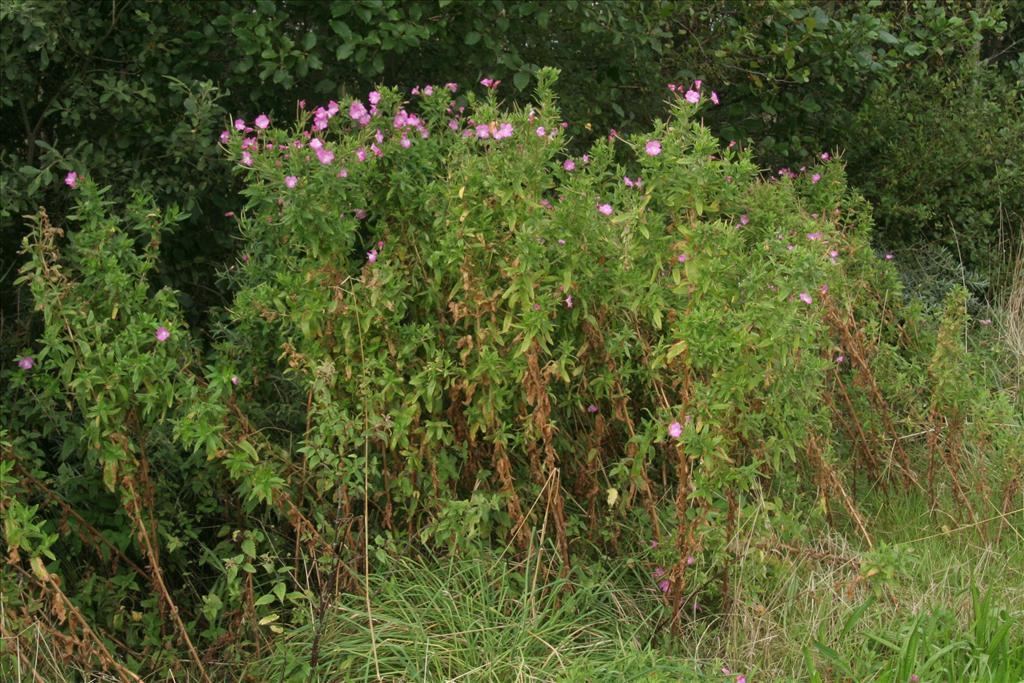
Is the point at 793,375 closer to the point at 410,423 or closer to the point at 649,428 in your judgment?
the point at 649,428

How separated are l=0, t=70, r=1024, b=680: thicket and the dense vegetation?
16 mm

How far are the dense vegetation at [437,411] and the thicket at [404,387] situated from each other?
0.05 feet

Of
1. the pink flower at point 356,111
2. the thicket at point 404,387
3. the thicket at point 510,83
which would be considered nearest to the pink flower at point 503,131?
the thicket at point 404,387

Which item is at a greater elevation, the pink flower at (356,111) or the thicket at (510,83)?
the pink flower at (356,111)

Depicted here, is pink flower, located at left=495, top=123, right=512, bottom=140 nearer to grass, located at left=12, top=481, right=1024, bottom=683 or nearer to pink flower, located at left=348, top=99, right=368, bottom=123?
pink flower, located at left=348, top=99, right=368, bottom=123

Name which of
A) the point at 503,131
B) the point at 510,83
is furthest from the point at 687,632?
the point at 510,83

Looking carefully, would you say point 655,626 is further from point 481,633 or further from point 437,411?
point 437,411

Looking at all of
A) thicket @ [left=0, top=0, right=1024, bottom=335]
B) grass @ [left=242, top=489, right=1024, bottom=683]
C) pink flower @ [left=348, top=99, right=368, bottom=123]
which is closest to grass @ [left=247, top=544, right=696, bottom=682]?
grass @ [left=242, top=489, right=1024, bottom=683]

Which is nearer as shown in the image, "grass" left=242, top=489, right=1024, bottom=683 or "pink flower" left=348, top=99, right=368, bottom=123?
"grass" left=242, top=489, right=1024, bottom=683

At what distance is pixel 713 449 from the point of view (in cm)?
277

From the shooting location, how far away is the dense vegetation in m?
2.88

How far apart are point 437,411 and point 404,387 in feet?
0.42

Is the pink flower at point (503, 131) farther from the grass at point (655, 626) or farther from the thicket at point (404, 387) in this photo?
the grass at point (655, 626)

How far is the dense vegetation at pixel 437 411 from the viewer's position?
9.46 ft
